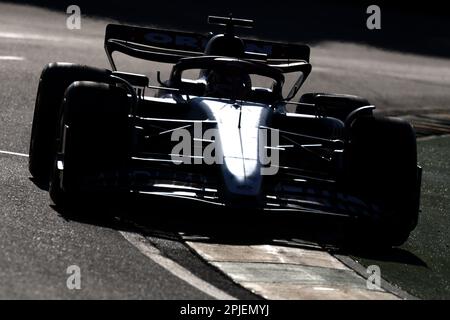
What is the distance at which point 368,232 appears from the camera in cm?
1055

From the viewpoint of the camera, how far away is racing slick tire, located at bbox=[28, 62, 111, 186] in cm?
1175

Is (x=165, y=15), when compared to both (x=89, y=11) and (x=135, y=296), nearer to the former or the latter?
(x=89, y=11)

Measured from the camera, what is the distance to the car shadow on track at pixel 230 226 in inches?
393

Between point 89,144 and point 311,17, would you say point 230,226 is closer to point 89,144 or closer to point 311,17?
point 89,144

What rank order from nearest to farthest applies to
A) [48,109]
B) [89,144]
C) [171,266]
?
[171,266], [89,144], [48,109]

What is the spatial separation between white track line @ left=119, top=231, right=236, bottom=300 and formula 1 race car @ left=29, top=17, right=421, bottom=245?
39 centimetres

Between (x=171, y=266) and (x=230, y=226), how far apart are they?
1600mm

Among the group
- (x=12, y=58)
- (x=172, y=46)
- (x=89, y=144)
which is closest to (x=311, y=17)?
(x=12, y=58)

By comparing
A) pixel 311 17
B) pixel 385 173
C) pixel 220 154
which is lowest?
pixel 311 17

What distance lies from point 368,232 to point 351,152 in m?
0.63

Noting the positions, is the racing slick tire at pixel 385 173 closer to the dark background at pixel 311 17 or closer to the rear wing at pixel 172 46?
the rear wing at pixel 172 46

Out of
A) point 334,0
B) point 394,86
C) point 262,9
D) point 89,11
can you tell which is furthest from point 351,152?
point 334,0

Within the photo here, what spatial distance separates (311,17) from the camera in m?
28.0

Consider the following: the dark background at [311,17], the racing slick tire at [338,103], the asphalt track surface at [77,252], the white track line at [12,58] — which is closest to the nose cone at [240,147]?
the asphalt track surface at [77,252]
